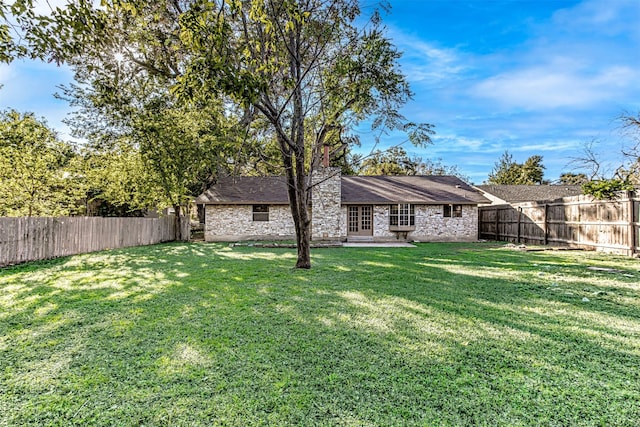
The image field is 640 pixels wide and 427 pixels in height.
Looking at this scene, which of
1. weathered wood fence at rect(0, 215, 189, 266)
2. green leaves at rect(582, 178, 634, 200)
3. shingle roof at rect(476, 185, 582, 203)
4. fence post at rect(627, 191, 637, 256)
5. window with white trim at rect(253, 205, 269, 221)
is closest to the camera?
weathered wood fence at rect(0, 215, 189, 266)

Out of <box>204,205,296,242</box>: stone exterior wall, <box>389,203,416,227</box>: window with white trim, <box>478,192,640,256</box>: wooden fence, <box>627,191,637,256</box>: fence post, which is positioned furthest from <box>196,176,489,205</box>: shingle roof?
<box>627,191,637,256</box>: fence post

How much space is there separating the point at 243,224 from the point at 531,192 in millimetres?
21269

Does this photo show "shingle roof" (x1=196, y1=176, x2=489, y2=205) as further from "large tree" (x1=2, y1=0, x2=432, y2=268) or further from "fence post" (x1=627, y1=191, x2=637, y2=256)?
"large tree" (x1=2, y1=0, x2=432, y2=268)

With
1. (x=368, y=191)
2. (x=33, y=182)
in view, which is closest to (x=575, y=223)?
(x=368, y=191)

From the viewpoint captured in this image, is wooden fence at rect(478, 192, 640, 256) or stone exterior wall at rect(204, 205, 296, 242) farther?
stone exterior wall at rect(204, 205, 296, 242)

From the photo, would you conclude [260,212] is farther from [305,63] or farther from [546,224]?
[546,224]

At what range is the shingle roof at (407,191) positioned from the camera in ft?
57.4

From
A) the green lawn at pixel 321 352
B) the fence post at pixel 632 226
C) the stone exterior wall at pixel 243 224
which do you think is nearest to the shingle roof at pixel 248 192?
the stone exterior wall at pixel 243 224

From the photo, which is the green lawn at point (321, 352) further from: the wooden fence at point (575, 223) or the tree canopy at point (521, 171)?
the tree canopy at point (521, 171)

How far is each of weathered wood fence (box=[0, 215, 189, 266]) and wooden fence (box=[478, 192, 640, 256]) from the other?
1803cm

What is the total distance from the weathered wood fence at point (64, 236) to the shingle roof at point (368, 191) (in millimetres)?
3877

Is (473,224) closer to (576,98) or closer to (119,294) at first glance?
(576,98)

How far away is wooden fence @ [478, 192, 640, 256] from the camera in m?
10.6

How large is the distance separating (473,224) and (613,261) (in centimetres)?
845
